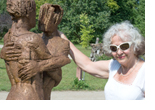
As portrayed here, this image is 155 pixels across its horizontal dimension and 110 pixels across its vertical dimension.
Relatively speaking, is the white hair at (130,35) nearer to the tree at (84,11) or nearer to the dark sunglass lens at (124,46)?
the dark sunglass lens at (124,46)

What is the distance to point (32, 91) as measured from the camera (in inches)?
114

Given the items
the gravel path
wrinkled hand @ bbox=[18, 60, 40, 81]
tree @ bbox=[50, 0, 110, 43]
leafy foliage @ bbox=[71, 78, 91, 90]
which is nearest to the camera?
wrinkled hand @ bbox=[18, 60, 40, 81]

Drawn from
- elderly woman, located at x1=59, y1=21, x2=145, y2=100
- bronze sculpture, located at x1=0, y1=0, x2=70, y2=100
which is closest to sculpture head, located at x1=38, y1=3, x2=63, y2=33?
bronze sculpture, located at x1=0, y1=0, x2=70, y2=100

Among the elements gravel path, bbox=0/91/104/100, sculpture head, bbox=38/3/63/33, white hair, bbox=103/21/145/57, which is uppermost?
sculpture head, bbox=38/3/63/33

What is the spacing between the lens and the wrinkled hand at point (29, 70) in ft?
9.27

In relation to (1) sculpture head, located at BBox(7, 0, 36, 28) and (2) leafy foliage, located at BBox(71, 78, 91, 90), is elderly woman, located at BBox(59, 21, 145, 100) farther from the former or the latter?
(2) leafy foliage, located at BBox(71, 78, 91, 90)

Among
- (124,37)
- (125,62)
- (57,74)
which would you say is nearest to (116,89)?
(125,62)

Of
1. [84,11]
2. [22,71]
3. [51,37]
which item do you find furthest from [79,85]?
[84,11]

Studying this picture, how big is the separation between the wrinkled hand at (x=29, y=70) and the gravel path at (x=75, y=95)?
4.43 meters

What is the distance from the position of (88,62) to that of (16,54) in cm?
118

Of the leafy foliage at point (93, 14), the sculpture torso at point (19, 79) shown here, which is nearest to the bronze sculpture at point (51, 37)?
the sculpture torso at point (19, 79)

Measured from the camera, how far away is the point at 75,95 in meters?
7.59

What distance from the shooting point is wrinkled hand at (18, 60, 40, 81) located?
2.83 metres

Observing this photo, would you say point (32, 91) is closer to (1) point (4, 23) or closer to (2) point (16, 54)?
(2) point (16, 54)
